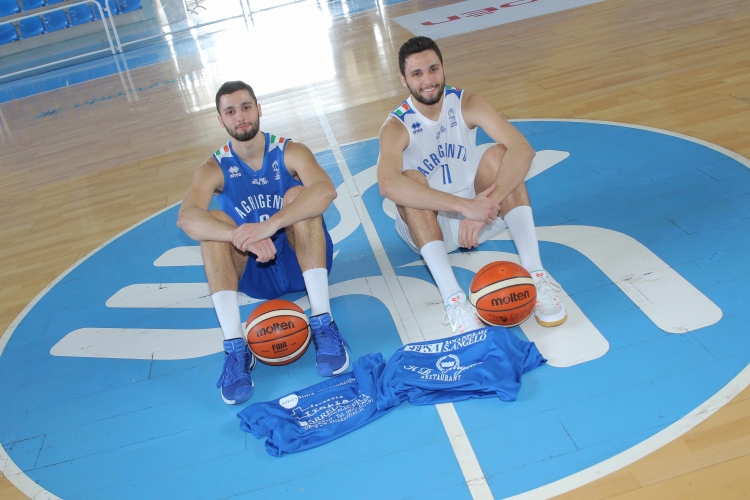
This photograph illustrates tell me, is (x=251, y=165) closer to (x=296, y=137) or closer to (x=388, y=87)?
(x=296, y=137)

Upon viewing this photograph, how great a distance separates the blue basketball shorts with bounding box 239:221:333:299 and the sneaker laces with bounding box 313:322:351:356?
1.82 ft

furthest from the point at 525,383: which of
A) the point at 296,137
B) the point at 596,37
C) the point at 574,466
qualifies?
the point at 596,37

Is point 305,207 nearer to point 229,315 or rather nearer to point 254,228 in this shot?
point 254,228

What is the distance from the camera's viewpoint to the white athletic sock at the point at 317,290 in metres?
4.07

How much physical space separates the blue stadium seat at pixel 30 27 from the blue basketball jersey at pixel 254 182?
57.5 feet

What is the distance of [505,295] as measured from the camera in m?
3.69

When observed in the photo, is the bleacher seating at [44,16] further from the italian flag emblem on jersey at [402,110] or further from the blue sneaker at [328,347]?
the blue sneaker at [328,347]

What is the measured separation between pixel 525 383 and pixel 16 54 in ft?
65.9

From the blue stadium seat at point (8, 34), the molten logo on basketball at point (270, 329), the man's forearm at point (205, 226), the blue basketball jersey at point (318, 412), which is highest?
the blue stadium seat at point (8, 34)

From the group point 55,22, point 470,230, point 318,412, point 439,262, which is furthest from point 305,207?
point 55,22

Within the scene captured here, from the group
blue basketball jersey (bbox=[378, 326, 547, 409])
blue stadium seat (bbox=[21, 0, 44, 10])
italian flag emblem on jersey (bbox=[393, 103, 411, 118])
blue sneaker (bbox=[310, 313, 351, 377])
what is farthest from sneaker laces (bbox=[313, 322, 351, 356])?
blue stadium seat (bbox=[21, 0, 44, 10])

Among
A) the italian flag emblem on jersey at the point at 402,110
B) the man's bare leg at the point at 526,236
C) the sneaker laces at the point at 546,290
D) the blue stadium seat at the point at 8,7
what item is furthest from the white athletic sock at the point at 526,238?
the blue stadium seat at the point at 8,7

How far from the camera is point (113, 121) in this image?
10.2 meters

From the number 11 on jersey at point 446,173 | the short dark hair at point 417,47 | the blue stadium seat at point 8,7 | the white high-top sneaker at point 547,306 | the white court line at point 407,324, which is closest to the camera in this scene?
the white court line at point 407,324
